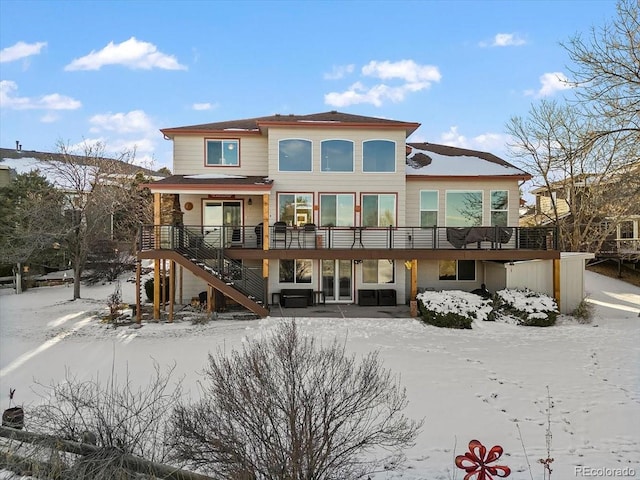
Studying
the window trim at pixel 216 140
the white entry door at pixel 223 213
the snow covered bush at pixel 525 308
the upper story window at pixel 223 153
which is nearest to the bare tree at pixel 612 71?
the snow covered bush at pixel 525 308

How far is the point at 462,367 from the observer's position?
8367 millimetres

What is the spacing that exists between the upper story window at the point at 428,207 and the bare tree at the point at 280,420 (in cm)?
1281

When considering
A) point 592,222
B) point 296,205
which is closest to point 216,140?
point 296,205

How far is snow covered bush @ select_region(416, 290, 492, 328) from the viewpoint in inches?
478

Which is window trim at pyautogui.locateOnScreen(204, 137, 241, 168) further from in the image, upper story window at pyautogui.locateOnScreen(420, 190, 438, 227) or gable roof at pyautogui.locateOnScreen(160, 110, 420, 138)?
upper story window at pyautogui.locateOnScreen(420, 190, 438, 227)

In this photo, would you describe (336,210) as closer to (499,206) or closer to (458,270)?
(458,270)

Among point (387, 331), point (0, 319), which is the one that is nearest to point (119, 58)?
point (0, 319)

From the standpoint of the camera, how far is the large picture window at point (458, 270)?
1641cm

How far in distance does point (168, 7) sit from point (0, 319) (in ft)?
40.8

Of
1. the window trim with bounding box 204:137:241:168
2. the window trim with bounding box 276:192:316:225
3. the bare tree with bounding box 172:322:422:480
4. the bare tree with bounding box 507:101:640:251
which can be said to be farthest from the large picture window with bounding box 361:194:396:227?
the bare tree with bounding box 172:322:422:480

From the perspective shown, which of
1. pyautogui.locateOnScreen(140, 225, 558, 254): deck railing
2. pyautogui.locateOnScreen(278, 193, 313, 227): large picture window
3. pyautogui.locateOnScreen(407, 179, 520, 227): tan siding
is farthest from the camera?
pyautogui.locateOnScreen(407, 179, 520, 227): tan siding

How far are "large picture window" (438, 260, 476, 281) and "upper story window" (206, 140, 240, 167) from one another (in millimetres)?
9777

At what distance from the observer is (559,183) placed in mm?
22594

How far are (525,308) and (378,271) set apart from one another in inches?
213
